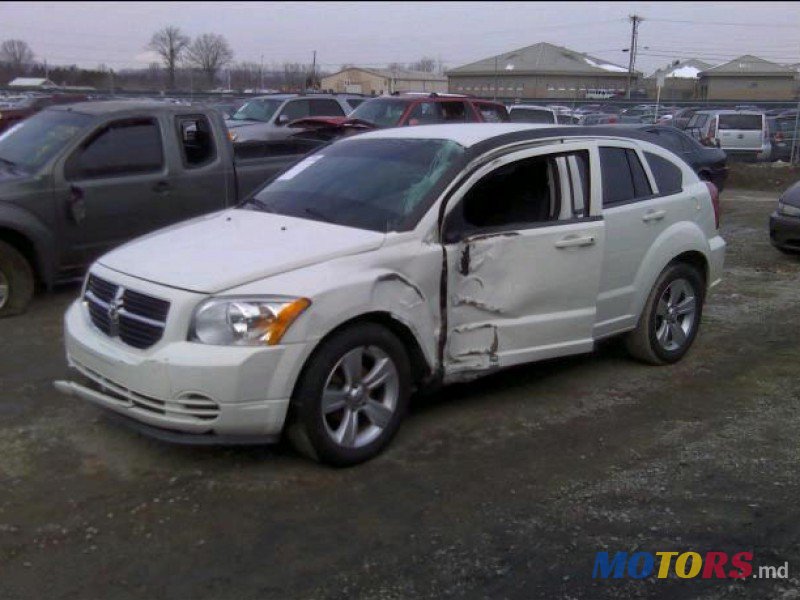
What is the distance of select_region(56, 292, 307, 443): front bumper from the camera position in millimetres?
3773

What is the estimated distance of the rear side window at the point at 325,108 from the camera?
16844mm

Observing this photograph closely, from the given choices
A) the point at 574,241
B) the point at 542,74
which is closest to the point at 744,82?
the point at 542,74

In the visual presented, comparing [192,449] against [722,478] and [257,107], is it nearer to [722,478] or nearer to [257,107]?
[722,478]

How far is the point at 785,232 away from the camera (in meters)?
9.90

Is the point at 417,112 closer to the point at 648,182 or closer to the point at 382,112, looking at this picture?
the point at 382,112

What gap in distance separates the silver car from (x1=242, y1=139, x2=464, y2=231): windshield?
1039 centimetres

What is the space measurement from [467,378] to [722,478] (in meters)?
1.43

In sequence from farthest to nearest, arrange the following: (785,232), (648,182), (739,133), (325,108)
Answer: (739,133) → (325,108) → (785,232) → (648,182)

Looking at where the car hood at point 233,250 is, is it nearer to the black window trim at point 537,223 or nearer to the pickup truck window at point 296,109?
the black window trim at point 537,223

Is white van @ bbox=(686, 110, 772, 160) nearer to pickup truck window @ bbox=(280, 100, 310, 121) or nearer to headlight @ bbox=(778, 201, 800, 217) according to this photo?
pickup truck window @ bbox=(280, 100, 310, 121)

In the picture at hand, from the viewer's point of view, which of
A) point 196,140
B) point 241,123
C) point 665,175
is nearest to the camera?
point 665,175

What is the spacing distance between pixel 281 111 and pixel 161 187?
9.11m

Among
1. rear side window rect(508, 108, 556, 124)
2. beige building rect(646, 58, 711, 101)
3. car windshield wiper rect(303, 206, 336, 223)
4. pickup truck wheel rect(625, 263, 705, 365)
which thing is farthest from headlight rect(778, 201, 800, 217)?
beige building rect(646, 58, 711, 101)

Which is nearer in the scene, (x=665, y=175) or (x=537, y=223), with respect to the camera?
(x=537, y=223)
